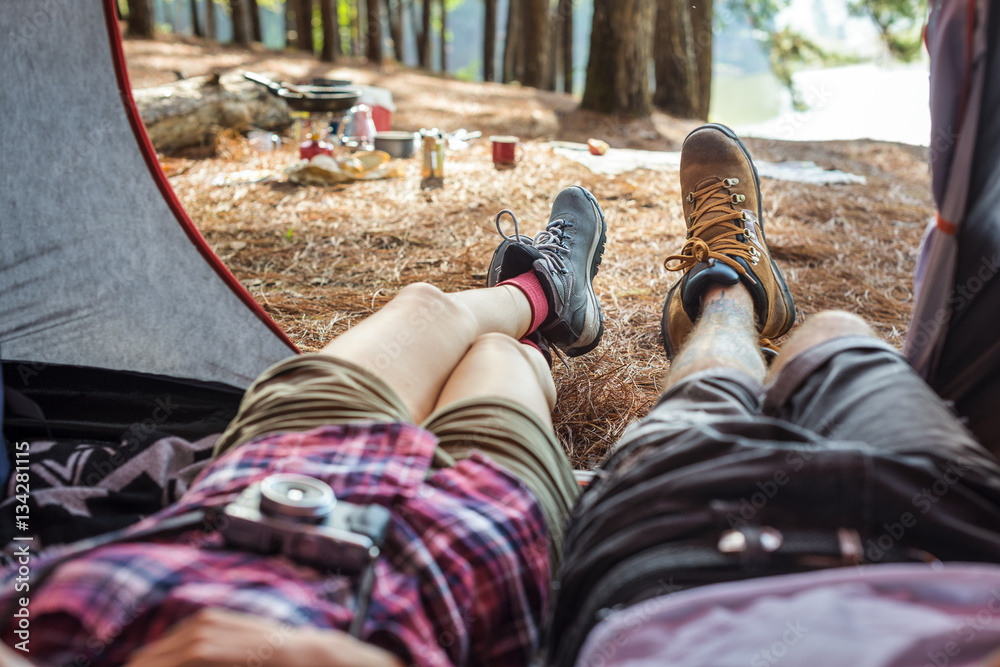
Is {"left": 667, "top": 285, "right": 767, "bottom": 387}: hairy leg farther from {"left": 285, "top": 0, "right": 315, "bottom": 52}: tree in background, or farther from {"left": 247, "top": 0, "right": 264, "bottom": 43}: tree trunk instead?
{"left": 247, "top": 0, "right": 264, "bottom": 43}: tree trunk

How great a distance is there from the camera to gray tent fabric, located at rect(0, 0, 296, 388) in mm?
1268

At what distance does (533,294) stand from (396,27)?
44.5ft

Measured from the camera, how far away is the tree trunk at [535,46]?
9398 millimetres

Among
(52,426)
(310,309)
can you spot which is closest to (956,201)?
(52,426)

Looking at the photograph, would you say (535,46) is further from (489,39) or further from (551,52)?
(551,52)

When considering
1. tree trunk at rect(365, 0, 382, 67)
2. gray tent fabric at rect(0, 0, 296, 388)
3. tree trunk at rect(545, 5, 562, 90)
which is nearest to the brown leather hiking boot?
gray tent fabric at rect(0, 0, 296, 388)

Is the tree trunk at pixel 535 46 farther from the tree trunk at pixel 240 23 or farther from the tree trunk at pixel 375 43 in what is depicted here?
the tree trunk at pixel 240 23

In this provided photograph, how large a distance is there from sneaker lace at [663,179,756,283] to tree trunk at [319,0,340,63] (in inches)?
286

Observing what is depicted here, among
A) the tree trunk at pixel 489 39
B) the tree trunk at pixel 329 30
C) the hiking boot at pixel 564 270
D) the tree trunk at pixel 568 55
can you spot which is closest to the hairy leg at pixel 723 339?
the hiking boot at pixel 564 270

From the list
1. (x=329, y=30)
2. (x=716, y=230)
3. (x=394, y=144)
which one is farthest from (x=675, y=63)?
(x=716, y=230)

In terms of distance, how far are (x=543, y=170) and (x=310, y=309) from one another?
6.92ft

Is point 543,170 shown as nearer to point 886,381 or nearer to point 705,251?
point 705,251

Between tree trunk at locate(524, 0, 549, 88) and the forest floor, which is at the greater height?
tree trunk at locate(524, 0, 549, 88)

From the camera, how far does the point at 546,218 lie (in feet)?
10.3
